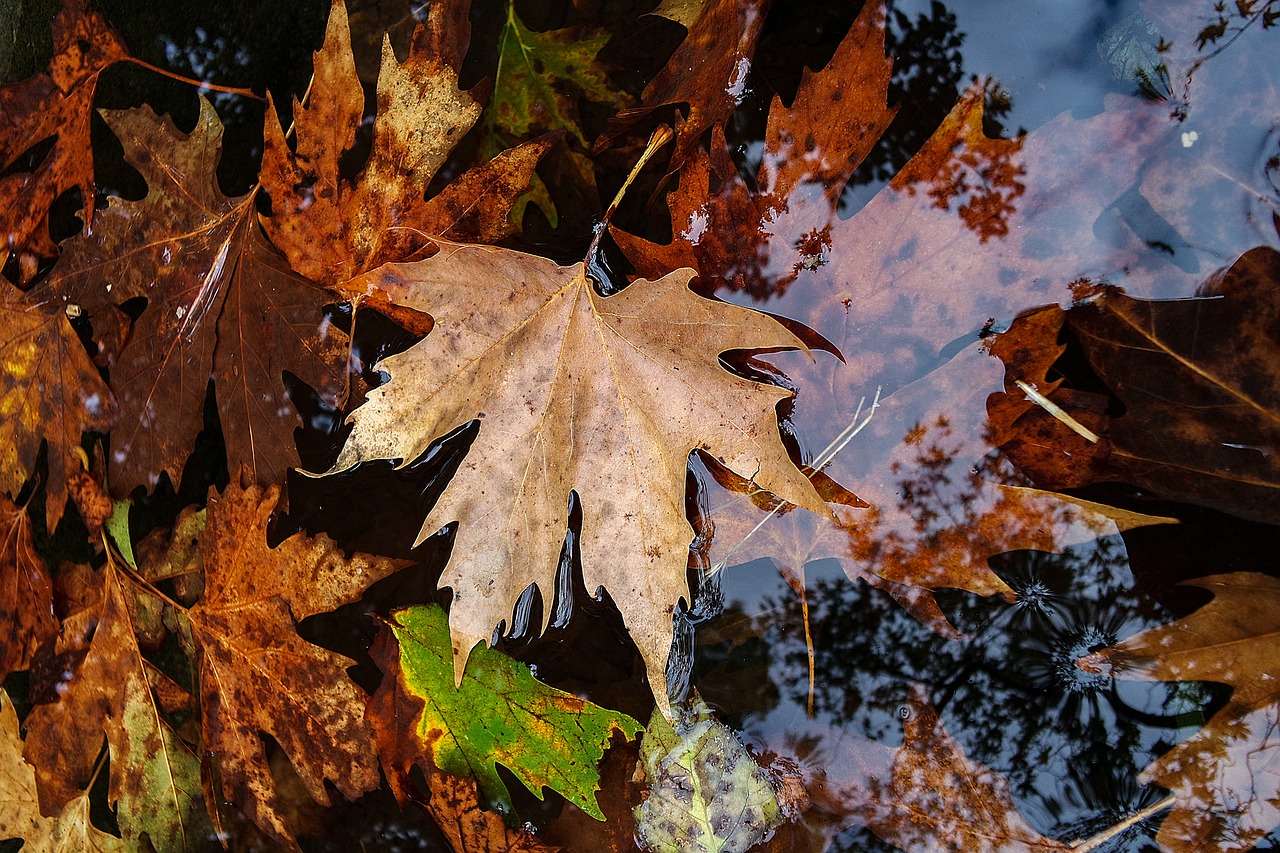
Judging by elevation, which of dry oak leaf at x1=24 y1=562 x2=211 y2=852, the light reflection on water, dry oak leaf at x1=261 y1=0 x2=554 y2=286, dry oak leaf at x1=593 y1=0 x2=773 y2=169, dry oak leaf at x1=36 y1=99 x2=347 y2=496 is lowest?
dry oak leaf at x1=24 y1=562 x2=211 y2=852

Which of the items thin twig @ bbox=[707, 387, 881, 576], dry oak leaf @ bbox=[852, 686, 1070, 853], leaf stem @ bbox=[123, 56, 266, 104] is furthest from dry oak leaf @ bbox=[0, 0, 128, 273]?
dry oak leaf @ bbox=[852, 686, 1070, 853]

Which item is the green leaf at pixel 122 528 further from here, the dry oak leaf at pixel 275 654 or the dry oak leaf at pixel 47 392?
the dry oak leaf at pixel 275 654

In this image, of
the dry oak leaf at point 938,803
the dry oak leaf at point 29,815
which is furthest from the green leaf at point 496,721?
the dry oak leaf at point 29,815

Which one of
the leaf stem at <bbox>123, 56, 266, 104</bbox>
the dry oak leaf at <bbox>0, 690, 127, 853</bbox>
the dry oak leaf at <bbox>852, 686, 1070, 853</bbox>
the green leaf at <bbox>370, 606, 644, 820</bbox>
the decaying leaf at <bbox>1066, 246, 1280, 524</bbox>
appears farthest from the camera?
the dry oak leaf at <bbox>0, 690, 127, 853</bbox>

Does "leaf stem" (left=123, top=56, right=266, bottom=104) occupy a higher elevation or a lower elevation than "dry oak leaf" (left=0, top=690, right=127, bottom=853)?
higher

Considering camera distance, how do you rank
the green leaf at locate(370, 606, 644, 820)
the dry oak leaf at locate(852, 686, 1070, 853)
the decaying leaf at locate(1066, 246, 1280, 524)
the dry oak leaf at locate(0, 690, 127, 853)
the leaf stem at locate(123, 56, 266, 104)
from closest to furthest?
the decaying leaf at locate(1066, 246, 1280, 524) < the dry oak leaf at locate(852, 686, 1070, 853) < the green leaf at locate(370, 606, 644, 820) < the leaf stem at locate(123, 56, 266, 104) < the dry oak leaf at locate(0, 690, 127, 853)

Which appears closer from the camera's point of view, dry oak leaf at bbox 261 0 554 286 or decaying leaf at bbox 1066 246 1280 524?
decaying leaf at bbox 1066 246 1280 524

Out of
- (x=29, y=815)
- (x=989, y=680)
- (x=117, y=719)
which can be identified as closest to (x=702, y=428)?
(x=989, y=680)

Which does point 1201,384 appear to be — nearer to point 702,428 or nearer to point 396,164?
point 702,428

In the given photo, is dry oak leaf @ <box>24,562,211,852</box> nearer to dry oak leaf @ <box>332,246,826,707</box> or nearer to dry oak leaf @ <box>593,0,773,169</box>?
dry oak leaf @ <box>332,246,826,707</box>
